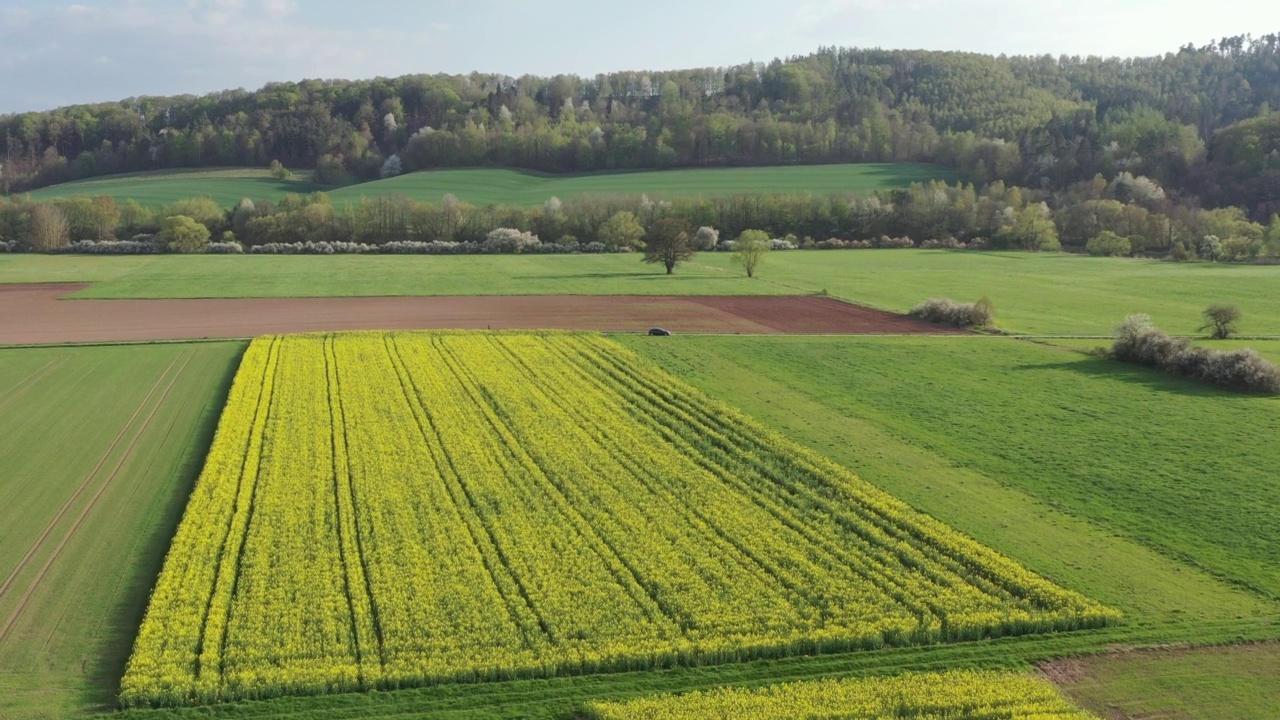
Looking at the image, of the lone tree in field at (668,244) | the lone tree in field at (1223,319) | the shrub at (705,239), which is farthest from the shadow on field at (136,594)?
the shrub at (705,239)

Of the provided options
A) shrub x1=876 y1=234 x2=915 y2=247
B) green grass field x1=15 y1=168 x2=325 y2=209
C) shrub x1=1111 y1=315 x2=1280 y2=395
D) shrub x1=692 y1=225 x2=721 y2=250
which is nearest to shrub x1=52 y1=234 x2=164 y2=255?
green grass field x1=15 y1=168 x2=325 y2=209

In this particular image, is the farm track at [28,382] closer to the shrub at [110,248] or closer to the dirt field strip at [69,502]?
the dirt field strip at [69,502]

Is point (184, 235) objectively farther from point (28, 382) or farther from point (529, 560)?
point (529, 560)

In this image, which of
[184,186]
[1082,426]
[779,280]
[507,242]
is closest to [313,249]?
[507,242]

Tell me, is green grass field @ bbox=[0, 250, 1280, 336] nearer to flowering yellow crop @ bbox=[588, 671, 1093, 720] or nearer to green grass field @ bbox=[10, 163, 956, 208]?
green grass field @ bbox=[10, 163, 956, 208]

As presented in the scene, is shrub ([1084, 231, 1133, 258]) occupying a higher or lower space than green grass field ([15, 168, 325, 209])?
lower

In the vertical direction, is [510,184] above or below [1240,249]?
above

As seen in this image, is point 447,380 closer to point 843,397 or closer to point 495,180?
point 843,397
